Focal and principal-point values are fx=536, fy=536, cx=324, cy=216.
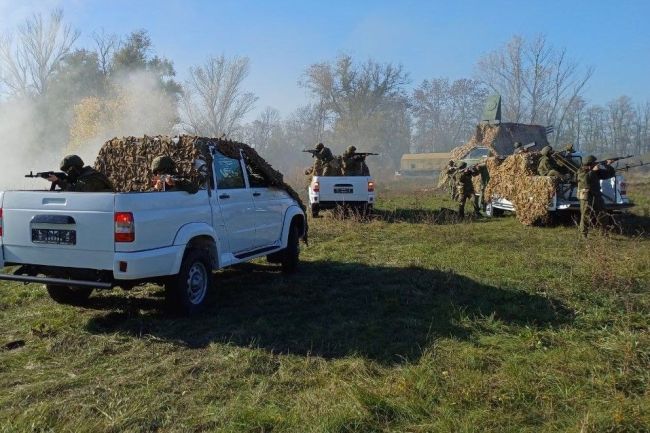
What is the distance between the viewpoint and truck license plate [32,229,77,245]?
17.2 ft

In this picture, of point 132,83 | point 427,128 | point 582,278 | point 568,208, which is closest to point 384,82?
point 427,128

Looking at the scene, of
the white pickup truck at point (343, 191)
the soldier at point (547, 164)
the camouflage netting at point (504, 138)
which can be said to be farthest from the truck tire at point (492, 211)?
the camouflage netting at point (504, 138)

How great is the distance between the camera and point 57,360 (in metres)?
4.72

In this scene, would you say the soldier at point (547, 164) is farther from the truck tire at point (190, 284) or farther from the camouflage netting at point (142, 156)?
the truck tire at point (190, 284)

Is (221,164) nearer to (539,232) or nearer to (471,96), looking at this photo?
(539,232)

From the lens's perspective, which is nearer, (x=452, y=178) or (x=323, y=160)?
(x=323, y=160)

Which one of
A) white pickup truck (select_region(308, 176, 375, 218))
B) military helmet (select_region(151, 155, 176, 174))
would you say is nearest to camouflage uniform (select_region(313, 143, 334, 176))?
white pickup truck (select_region(308, 176, 375, 218))

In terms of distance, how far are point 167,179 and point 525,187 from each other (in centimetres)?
978

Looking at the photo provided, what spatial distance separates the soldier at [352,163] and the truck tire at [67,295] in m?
10.1

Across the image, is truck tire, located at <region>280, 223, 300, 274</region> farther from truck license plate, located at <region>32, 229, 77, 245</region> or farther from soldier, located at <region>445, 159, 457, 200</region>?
soldier, located at <region>445, 159, 457, 200</region>

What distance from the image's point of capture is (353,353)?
4629mm

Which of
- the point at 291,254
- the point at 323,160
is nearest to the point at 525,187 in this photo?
the point at 323,160

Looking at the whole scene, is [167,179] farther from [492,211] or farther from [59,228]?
[492,211]

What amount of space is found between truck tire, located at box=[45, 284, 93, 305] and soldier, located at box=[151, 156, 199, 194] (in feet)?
5.35
